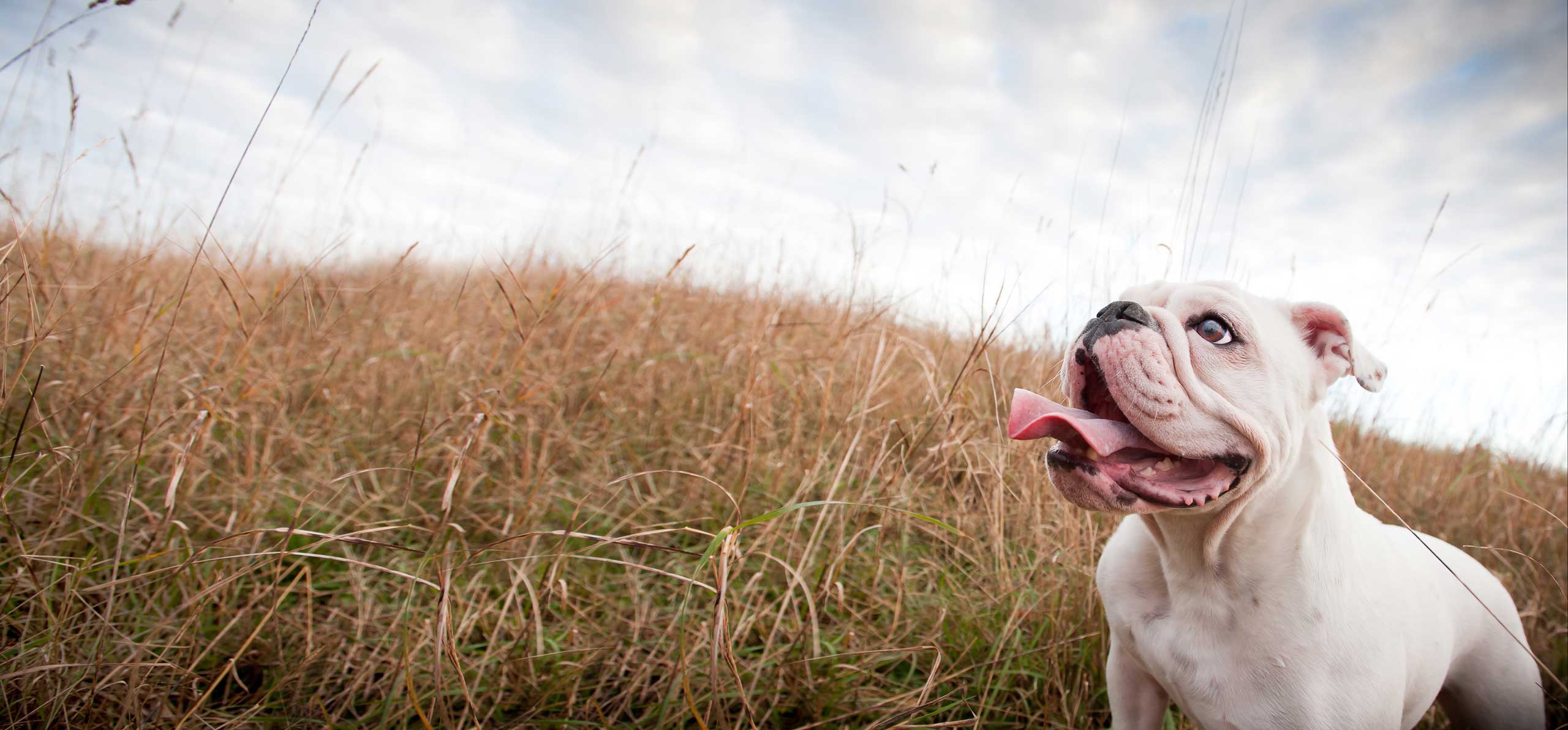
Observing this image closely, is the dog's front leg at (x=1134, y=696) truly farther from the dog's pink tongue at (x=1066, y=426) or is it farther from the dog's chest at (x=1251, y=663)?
the dog's pink tongue at (x=1066, y=426)

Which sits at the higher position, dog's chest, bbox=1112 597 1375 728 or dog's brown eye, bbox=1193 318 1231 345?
dog's brown eye, bbox=1193 318 1231 345

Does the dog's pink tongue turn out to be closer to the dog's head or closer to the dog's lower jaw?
the dog's head

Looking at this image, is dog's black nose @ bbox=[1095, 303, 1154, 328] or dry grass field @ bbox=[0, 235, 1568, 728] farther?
dry grass field @ bbox=[0, 235, 1568, 728]

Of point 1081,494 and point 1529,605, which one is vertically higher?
point 1081,494

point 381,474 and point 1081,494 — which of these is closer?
point 1081,494

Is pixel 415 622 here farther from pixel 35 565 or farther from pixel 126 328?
pixel 126 328

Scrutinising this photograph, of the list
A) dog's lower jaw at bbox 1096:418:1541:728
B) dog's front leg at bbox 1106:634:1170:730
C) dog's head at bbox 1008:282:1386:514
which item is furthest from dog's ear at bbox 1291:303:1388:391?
dog's front leg at bbox 1106:634:1170:730

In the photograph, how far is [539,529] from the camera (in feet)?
8.03

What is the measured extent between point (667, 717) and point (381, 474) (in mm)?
1838

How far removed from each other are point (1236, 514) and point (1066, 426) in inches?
18.4

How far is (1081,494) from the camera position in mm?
1308

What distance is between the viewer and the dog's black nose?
139 cm

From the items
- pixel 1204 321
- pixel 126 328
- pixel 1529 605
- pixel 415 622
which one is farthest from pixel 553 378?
pixel 1529 605

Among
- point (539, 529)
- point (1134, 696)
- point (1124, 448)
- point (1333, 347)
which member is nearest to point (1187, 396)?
point (1124, 448)
